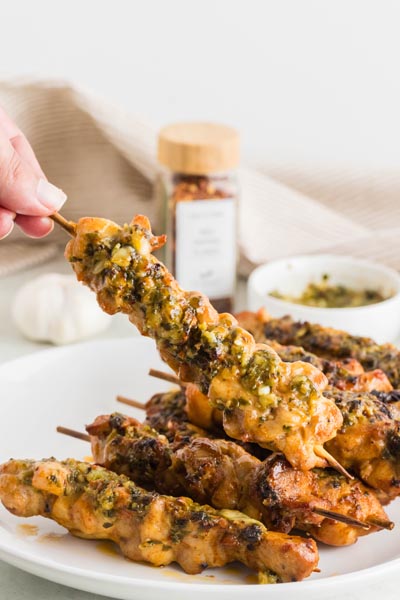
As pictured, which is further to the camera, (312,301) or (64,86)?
(64,86)

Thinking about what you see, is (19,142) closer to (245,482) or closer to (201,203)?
(245,482)

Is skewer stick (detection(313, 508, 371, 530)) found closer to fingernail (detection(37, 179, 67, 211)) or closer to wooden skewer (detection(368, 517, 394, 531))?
wooden skewer (detection(368, 517, 394, 531))

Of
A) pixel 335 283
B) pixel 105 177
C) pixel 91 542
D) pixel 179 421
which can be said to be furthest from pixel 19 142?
pixel 105 177

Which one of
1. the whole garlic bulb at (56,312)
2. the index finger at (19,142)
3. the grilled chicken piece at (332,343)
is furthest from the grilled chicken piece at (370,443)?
the whole garlic bulb at (56,312)

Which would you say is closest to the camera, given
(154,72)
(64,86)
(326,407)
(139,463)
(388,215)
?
(326,407)

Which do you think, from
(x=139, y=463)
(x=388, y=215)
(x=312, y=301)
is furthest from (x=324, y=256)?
(x=139, y=463)

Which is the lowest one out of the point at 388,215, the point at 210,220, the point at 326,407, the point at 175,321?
the point at 388,215

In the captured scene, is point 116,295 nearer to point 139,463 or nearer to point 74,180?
point 139,463

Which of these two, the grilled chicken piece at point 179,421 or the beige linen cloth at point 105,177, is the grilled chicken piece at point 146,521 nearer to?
the grilled chicken piece at point 179,421
